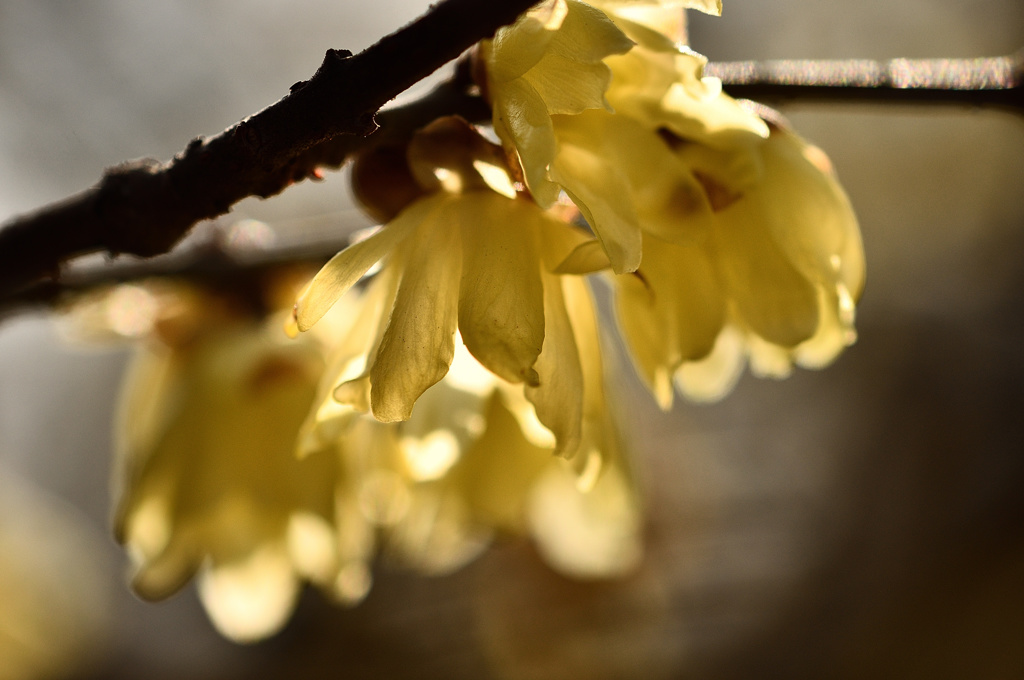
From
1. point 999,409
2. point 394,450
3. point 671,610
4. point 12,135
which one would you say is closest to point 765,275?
point 394,450

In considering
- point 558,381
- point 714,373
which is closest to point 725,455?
point 714,373

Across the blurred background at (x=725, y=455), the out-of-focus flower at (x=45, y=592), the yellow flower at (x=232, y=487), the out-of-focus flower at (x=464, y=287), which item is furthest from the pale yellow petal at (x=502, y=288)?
the out-of-focus flower at (x=45, y=592)

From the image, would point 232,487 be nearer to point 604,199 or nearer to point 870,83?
point 604,199

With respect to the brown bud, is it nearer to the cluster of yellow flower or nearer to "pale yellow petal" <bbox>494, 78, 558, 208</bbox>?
the cluster of yellow flower

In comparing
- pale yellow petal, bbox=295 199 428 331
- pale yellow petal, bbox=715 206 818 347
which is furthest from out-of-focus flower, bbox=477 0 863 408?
pale yellow petal, bbox=295 199 428 331

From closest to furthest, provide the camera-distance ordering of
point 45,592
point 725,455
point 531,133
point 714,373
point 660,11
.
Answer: point 531,133
point 660,11
point 714,373
point 45,592
point 725,455

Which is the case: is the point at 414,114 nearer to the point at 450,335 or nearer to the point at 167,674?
the point at 450,335
